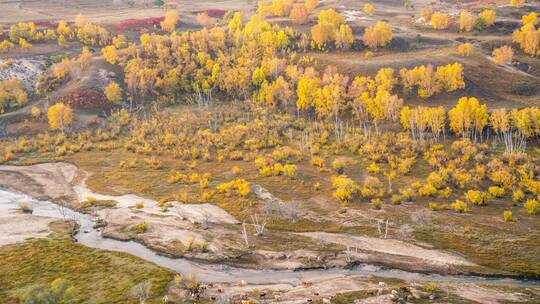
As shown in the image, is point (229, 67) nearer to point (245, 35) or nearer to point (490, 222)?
point (245, 35)

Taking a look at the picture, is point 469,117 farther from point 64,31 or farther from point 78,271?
point 64,31

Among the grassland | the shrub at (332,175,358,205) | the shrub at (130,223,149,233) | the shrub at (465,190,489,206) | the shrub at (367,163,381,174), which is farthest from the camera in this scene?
the shrub at (367,163,381,174)

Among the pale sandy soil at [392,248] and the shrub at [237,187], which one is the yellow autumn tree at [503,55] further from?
the pale sandy soil at [392,248]

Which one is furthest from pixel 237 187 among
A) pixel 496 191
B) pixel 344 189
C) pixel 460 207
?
pixel 496 191

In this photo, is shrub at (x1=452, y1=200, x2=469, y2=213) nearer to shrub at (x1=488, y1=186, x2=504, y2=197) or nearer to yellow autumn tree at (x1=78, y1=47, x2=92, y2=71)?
shrub at (x1=488, y1=186, x2=504, y2=197)

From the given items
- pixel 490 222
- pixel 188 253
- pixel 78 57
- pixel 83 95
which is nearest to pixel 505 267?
pixel 490 222

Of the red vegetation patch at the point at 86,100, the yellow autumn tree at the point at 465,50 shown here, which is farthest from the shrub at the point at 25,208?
the yellow autumn tree at the point at 465,50

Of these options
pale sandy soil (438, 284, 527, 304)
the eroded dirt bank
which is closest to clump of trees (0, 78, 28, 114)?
the eroded dirt bank
